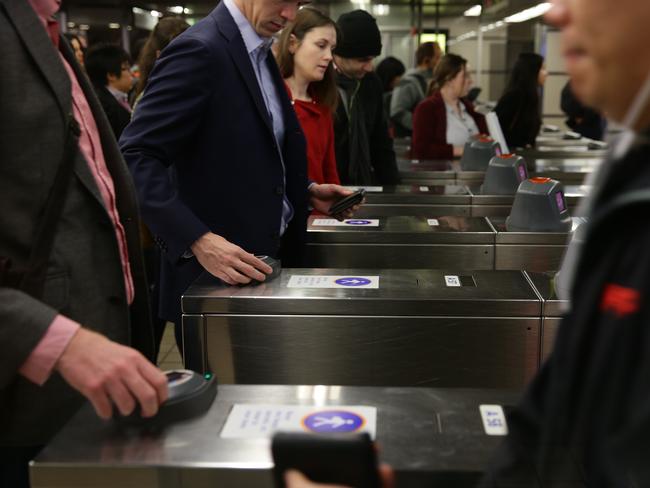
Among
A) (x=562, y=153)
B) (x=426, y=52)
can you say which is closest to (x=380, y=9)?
(x=426, y=52)

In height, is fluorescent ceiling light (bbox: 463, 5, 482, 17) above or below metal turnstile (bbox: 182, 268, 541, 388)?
above

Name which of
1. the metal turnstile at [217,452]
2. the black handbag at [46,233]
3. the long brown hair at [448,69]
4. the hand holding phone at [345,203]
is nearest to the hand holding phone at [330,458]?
the metal turnstile at [217,452]

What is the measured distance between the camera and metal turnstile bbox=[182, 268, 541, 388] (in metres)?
1.74

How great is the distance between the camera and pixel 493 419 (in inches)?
41.6

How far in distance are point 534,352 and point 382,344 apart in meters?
0.35

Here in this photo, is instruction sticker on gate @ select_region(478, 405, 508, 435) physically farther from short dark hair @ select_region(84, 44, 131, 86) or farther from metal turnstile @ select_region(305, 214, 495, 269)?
short dark hair @ select_region(84, 44, 131, 86)

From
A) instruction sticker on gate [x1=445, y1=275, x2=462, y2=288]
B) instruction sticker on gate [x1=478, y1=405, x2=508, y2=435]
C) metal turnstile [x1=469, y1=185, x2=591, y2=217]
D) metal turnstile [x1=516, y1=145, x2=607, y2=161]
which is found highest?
instruction sticker on gate [x1=478, y1=405, x2=508, y2=435]

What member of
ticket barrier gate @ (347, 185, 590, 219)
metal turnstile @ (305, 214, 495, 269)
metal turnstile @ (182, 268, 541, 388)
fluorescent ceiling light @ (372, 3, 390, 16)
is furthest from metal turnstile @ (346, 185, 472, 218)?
fluorescent ceiling light @ (372, 3, 390, 16)

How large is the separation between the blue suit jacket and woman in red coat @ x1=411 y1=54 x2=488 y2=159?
3.11m

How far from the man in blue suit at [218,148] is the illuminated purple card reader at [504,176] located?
1.56m

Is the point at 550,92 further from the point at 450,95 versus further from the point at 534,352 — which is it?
the point at 534,352

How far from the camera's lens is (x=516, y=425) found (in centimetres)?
74

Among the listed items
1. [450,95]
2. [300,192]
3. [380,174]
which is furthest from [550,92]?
[300,192]

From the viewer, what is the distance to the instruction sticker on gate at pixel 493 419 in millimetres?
1020
